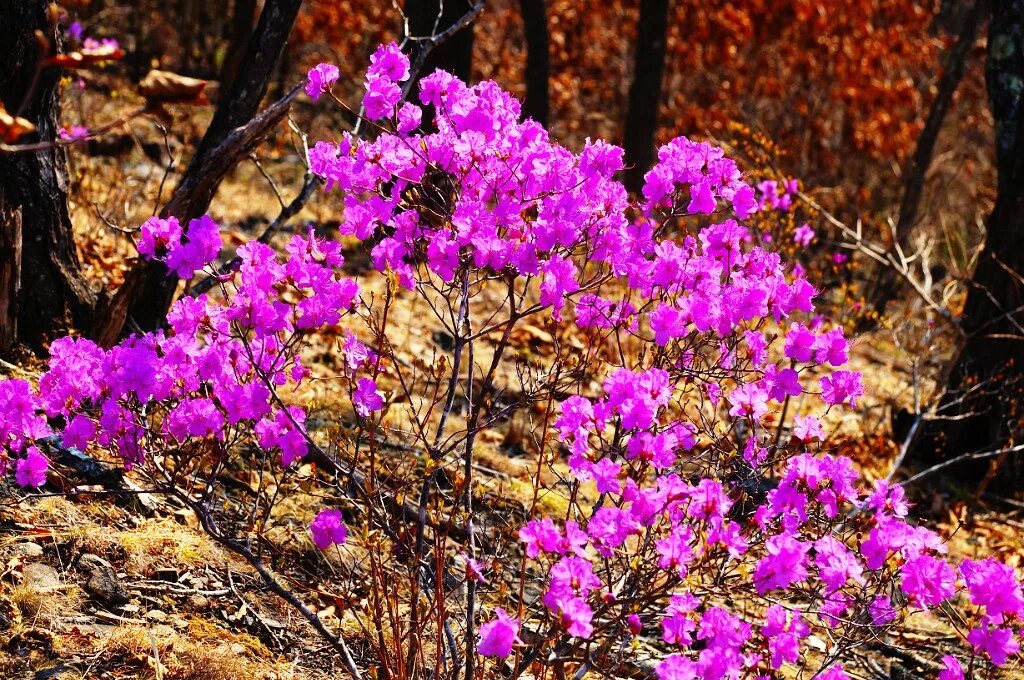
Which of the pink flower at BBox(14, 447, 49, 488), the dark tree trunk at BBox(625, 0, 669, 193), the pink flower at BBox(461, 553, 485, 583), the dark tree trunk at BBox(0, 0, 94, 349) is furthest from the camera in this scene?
the dark tree trunk at BBox(625, 0, 669, 193)

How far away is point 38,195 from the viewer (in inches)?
170

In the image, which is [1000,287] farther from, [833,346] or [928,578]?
[928,578]

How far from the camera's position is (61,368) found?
259 cm

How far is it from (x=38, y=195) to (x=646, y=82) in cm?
659

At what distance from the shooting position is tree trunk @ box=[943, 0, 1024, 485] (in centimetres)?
599

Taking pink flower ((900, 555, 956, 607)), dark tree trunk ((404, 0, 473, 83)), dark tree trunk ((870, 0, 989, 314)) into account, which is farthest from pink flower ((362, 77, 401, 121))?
dark tree trunk ((870, 0, 989, 314))

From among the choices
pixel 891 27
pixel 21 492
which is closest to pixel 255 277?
pixel 21 492

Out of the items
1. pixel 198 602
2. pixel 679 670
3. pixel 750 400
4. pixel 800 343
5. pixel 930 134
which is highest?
pixel 930 134

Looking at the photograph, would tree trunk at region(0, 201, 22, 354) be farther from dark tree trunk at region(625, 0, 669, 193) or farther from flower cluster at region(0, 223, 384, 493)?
dark tree trunk at region(625, 0, 669, 193)

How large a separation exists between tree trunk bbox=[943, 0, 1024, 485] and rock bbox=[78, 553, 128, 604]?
15.3 feet

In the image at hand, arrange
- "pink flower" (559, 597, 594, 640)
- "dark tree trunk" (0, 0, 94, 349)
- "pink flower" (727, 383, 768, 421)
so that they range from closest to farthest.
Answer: "pink flower" (559, 597, 594, 640), "pink flower" (727, 383, 768, 421), "dark tree trunk" (0, 0, 94, 349)

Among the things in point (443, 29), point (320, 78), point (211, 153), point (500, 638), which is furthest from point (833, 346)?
point (443, 29)

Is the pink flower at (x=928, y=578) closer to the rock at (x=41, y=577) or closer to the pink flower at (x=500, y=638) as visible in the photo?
the pink flower at (x=500, y=638)

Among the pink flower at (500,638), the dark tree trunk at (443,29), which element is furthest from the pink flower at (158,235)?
the dark tree trunk at (443,29)
